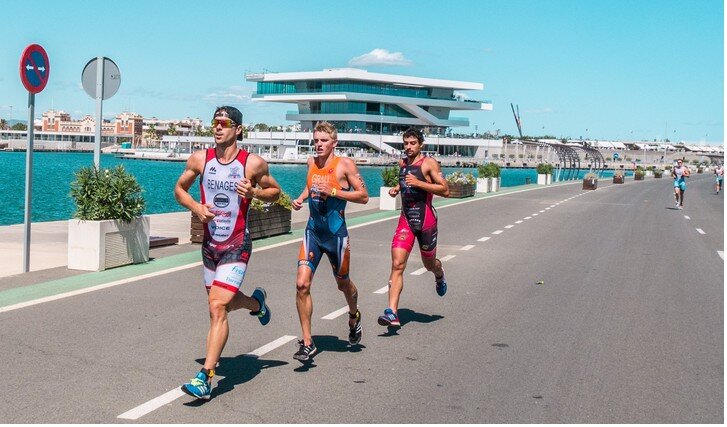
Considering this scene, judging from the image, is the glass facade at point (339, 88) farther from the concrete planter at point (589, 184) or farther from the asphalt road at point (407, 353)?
the asphalt road at point (407, 353)

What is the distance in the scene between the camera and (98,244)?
1213 centimetres

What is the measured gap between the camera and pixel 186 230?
19109mm

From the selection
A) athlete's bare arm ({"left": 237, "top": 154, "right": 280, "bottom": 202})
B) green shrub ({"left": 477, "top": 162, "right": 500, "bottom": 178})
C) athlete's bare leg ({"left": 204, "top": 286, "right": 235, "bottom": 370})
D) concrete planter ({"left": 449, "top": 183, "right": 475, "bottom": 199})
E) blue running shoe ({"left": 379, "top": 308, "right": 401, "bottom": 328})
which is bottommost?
blue running shoe ({"left": 379, "top": 308, "right": 401, "bottom": 328})

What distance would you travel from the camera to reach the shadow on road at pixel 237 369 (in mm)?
6629

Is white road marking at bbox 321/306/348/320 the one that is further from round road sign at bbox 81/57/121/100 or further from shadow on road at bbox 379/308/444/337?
round road sign at bbox 81/57/121/100

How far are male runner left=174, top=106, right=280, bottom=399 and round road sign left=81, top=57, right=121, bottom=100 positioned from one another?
726 centimetres

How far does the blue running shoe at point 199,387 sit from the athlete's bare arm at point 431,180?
11.7ft

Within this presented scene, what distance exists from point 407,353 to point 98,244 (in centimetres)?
577

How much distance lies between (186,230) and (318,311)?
9.75 m

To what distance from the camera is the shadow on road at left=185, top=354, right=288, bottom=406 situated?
663 cm

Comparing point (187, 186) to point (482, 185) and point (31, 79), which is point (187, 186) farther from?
point (482, 185)

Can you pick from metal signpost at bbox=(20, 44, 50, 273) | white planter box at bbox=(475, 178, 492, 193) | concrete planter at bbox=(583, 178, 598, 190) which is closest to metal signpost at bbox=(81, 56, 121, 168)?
metal signpost at bbox=(20, 44, 50, 273)

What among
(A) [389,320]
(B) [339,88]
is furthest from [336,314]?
(B) [339,88]

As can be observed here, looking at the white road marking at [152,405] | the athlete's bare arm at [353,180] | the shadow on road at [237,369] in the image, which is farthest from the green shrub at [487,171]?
the white road marking at [152,405]
